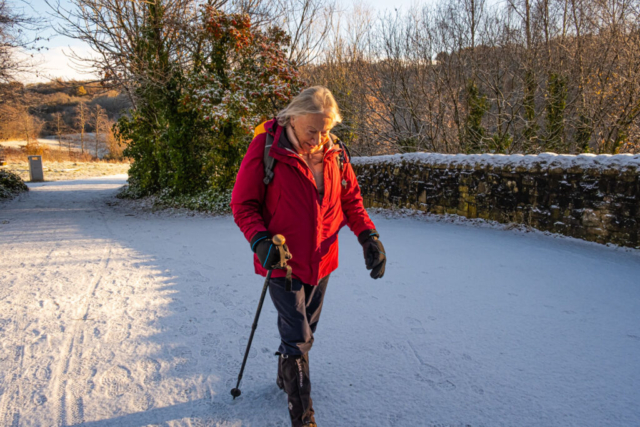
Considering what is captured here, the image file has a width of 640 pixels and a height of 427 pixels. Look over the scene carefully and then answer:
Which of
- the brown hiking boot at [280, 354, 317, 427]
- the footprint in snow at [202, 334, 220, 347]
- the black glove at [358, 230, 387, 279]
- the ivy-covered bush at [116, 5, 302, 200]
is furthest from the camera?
the ivy-covered bush at [116, 5, 302, 200]

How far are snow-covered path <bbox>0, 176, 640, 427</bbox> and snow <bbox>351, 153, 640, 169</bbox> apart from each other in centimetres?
118

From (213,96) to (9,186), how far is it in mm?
9665

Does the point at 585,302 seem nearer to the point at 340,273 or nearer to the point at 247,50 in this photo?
the point at 340,273

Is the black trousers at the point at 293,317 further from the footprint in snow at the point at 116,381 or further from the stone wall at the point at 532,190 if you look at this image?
the stone wall at the point at 532,190

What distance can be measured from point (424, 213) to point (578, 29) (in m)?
6.12

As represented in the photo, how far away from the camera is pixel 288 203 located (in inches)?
86.7

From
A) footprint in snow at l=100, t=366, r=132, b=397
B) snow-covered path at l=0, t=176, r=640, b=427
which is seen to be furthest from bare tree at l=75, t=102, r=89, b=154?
footprint in snow at l=100, t=366, r=132, b=397

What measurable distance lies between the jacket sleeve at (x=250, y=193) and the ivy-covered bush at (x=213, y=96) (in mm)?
7805

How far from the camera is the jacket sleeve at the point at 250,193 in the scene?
2170mm

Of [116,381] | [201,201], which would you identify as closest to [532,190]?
[116,381]

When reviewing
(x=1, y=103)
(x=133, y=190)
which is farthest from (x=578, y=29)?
(x=1, y=103)

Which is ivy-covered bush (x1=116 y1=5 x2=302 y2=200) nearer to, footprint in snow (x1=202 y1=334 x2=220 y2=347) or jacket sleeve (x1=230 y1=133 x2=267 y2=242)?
footprint in snow (x1=202 y1=334 x2=220 y2=347)

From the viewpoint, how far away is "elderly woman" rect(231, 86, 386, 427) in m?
2.17

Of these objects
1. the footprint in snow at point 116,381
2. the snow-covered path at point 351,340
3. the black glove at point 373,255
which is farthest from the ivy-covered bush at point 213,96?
the black glove at point 373,255
